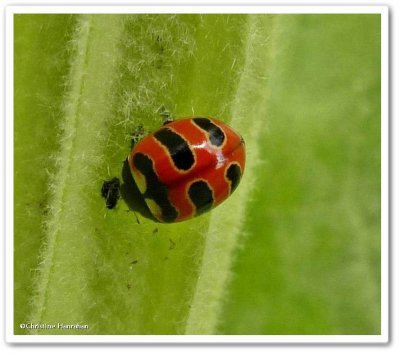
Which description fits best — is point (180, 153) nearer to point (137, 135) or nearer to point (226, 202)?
point (137, 135)

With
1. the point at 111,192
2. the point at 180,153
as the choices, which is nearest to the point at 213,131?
the point at 180,153

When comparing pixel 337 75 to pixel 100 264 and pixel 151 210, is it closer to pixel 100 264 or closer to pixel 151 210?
pixel 151 210

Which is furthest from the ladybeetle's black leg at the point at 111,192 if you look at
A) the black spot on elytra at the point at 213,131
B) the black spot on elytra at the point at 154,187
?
the black spot on elytra at the point at 213,131

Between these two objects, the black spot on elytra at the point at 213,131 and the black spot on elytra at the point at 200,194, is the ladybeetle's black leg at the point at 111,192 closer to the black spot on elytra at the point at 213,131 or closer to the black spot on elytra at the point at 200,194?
the black spot on elytra at the point at 200,194

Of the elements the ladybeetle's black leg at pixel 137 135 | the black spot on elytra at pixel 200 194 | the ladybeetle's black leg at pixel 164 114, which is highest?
the ladybeetle's black leg at pixel 164 114

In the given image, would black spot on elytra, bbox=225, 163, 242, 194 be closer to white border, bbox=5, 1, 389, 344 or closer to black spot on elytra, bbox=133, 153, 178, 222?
black spot on elytra, bbox=133, 153, 178, 222
